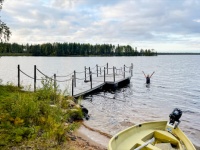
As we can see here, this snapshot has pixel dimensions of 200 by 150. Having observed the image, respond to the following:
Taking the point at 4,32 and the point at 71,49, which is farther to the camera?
the point at 71,49

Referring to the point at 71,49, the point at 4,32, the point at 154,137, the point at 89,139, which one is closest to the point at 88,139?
the point at 89,139

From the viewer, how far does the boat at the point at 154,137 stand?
18.6ft

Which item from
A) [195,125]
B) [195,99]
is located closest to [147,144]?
[195,125]

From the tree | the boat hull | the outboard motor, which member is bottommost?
the boat hull

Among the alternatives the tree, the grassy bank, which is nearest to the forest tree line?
the tree

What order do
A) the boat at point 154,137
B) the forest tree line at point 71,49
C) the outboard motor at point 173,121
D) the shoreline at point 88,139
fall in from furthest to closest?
the forest tree line at point 71,49
the outboard motor at point 173,121
the shoreline at point 88,139
the boat at point 154,137

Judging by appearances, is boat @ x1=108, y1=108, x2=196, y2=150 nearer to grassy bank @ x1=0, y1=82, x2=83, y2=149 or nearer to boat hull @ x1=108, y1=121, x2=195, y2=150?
boat hull @ x1=108, y1=121, x2=195, y2=150

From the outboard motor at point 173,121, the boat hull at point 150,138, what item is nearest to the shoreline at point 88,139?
the boat hull at point 150,138

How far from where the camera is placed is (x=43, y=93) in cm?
838

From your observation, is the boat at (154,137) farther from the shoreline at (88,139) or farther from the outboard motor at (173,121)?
the shoreline at (88,139)

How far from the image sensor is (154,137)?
687 centimetres

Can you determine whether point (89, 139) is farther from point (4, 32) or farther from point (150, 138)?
point (4, 32)

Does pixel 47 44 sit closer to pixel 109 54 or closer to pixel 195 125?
pixel 109 54

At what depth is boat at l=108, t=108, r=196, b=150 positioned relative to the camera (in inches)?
223
